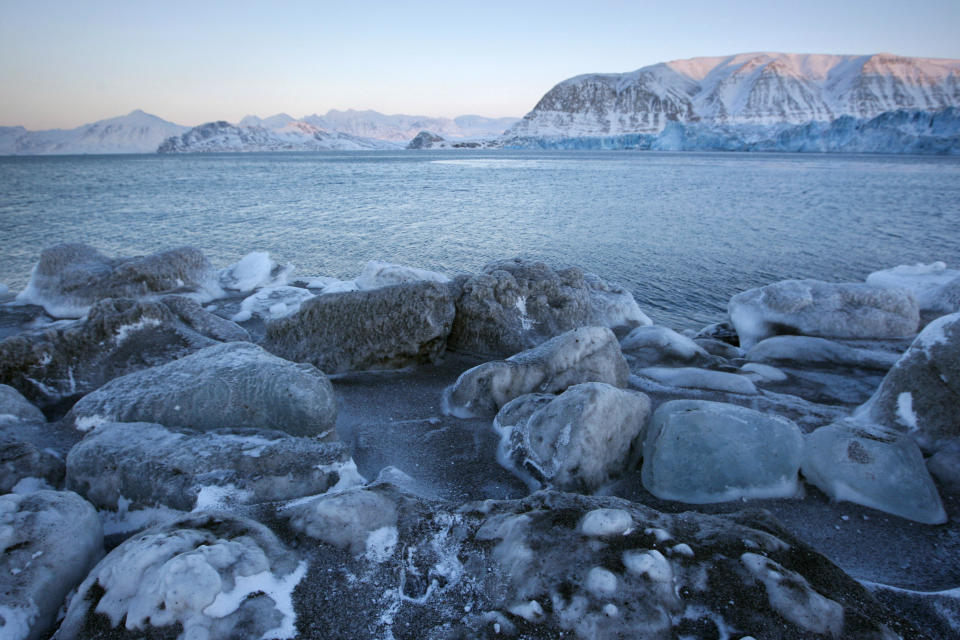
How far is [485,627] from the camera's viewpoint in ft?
6.40

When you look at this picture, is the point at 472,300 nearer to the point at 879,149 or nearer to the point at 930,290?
the point at 930,290

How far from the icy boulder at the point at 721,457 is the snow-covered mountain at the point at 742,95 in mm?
150335

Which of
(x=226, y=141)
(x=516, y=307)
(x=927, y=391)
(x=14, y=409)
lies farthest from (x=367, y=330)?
(x=226, y=141)

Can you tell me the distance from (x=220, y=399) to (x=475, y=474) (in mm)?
2101

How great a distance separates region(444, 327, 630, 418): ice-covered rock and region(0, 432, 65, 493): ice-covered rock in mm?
2949

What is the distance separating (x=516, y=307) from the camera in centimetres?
653

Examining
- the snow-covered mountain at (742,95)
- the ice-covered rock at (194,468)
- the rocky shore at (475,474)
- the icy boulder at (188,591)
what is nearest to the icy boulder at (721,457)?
the rocky shore at (475,474)

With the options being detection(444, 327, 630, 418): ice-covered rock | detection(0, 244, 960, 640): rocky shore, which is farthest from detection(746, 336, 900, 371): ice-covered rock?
detection(444, 327, 630, 418): ice-covered rock

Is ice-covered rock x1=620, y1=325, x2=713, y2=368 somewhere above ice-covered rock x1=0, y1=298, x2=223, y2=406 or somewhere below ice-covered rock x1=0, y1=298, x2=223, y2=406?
below

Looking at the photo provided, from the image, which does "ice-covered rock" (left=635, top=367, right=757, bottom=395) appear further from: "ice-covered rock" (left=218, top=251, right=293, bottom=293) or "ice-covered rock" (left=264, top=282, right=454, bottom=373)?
"ice-covered rock" (left=218, top=251, right=293, bottom=293)

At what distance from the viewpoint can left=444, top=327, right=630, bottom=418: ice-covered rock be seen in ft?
15.9

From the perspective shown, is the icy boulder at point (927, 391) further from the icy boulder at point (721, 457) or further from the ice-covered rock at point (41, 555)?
the ice-covered rock at point (41, 555)

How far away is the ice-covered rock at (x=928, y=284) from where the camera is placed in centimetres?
812

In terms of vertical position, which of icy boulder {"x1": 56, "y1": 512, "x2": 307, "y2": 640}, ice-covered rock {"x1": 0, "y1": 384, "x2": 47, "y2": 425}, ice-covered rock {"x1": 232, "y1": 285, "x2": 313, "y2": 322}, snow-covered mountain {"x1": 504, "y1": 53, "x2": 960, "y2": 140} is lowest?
ice-covered rock {"x1": 232, "y1": 285, "x2": 313, "y2": 322}
